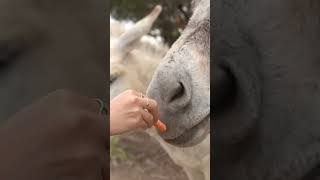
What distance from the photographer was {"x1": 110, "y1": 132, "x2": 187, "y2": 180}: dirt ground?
127cm

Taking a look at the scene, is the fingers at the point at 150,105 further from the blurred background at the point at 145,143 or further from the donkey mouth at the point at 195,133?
the blurred background at the point at 145,143

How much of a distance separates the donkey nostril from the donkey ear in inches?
28.0

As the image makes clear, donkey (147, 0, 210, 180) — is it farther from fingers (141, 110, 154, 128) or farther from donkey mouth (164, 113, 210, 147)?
fingers (141, 110, 154, 128)

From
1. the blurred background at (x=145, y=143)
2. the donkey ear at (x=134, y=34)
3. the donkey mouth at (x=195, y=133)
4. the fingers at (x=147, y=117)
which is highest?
the donkey ear at (x=134, y=34)

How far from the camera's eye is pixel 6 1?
50 centimetres

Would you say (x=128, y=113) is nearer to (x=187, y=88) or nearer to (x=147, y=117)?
(x=147, y=117)

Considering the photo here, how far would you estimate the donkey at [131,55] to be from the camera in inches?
65.0

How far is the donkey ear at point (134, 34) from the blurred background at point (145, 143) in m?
0.02

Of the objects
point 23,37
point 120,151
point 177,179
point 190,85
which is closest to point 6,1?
point 23,37

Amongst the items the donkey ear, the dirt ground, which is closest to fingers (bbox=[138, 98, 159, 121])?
the dirt ground

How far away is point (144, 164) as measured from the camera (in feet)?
5.24

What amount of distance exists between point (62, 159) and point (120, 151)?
4.55ft

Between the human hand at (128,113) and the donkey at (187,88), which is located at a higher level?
the donkey at (187,88)

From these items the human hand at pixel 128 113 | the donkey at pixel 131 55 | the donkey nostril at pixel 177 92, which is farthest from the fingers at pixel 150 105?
the donkey at pixel 131 55
